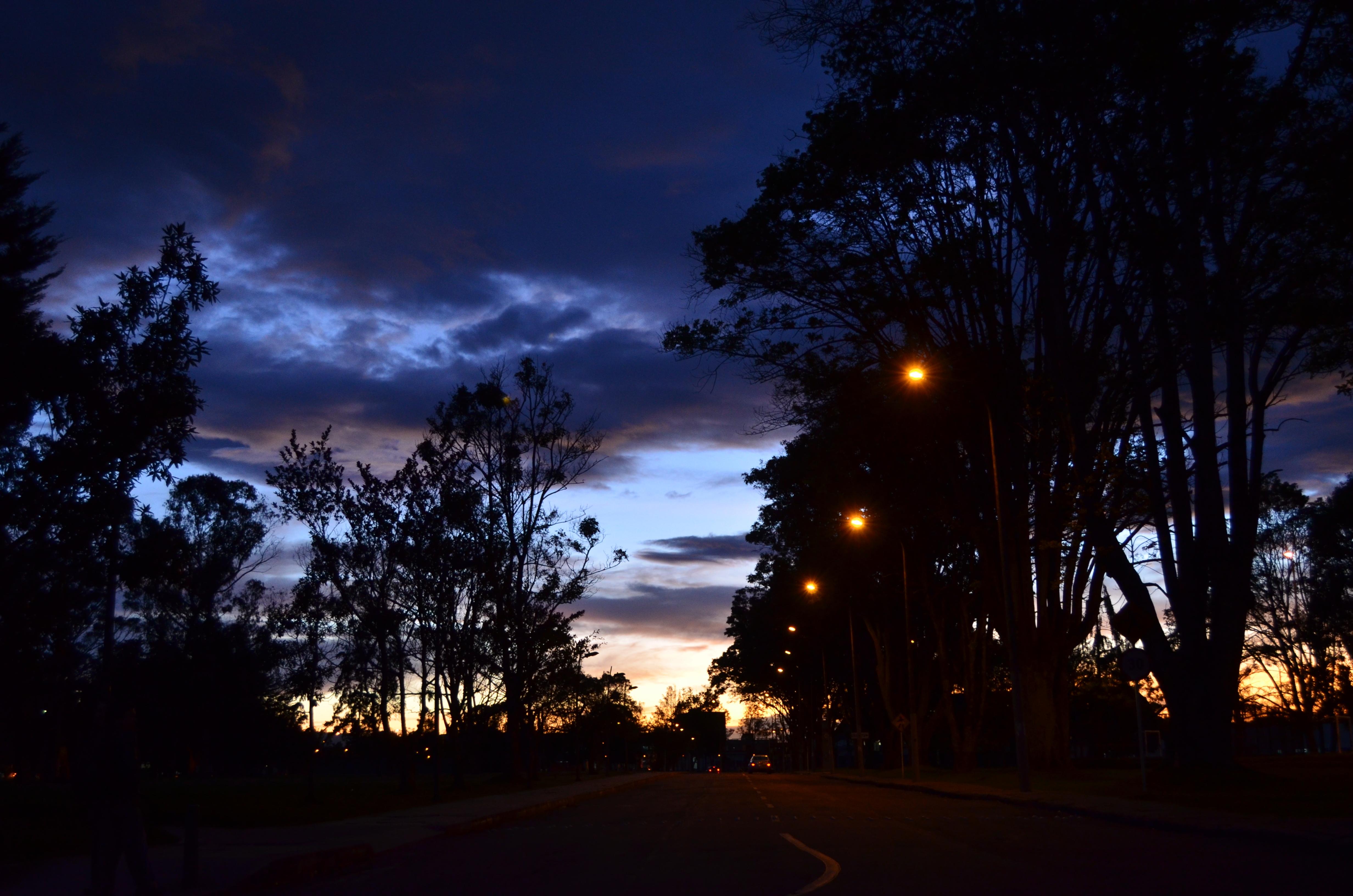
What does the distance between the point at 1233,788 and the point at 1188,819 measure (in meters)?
5.32

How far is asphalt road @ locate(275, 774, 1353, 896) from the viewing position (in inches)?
384

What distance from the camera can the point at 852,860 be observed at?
40.7 feet

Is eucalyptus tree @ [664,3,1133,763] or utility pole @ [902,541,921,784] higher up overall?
eucalyptus tree @ [664,3,1133,763]

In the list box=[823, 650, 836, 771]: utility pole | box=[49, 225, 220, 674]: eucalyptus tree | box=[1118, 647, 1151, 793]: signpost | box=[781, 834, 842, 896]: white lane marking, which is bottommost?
box=[823, 650, 836, 771]: utility pole

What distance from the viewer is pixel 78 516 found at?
56.7ft

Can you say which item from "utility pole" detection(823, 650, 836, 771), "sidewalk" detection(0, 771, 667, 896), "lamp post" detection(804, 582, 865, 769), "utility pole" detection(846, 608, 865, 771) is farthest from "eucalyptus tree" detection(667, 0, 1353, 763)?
"utility pole" detection(823, 650, 836, 771)

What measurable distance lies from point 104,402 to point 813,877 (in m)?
12.9

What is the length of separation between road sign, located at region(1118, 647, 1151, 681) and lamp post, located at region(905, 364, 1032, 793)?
19.4 feet

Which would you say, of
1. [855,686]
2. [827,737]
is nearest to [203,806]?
[855,686]

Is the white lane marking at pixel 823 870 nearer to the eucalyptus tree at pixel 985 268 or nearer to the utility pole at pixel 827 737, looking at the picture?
the eucalyptus tree at pixel 985 268

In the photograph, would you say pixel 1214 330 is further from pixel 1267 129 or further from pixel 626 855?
pixel 626 855

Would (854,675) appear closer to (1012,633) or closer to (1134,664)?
(1012,633)

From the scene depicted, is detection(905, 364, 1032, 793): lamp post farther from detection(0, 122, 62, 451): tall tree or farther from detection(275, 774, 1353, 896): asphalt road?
detection(0, 122, 62, 451): tall tree

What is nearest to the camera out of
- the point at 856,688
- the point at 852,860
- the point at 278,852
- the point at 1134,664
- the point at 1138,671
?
the point at 852,860
